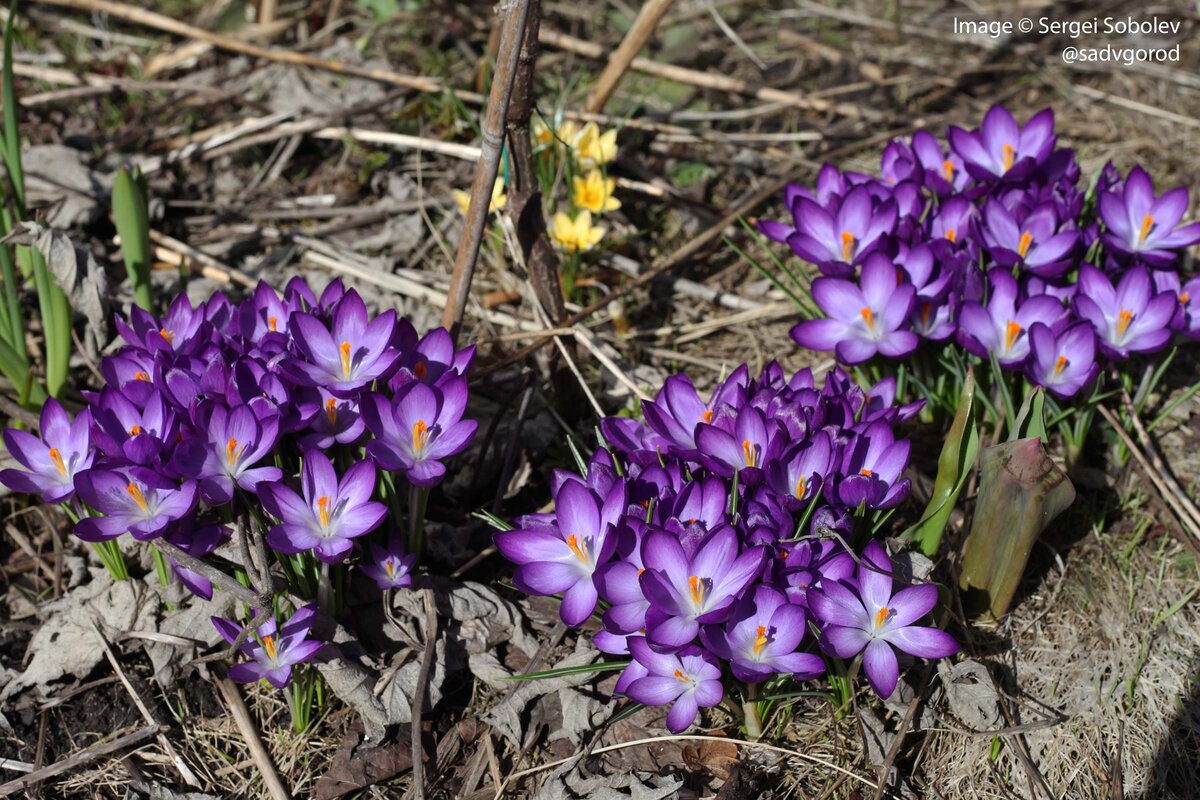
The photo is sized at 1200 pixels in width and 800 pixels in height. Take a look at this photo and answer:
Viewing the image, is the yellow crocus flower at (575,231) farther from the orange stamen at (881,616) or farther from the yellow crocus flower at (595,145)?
the orange stamen at (881,616)

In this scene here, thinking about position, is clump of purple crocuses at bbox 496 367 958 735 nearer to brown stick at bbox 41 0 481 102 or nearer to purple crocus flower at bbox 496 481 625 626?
purple crocus flower at bbox 496 481 625 626

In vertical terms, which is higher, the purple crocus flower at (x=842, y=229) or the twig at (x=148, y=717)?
the purple crocus flower at (x=842, y=229)

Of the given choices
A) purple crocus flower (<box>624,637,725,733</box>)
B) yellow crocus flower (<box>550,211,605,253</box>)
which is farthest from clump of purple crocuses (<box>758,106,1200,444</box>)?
purple crocus flower (<box>624,637,725,733</box>)

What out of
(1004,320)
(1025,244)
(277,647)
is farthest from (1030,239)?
(277,647)

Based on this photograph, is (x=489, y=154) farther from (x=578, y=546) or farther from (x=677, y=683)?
(x=677, y=683)

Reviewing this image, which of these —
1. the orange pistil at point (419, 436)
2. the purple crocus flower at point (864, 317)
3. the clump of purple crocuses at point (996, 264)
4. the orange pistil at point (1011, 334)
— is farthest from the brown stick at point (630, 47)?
the orange pistil at point (419, 436)

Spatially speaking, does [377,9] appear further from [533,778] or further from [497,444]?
[533,778]

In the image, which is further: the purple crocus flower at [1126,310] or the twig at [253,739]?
the purple crocus flower at [1126,310]
